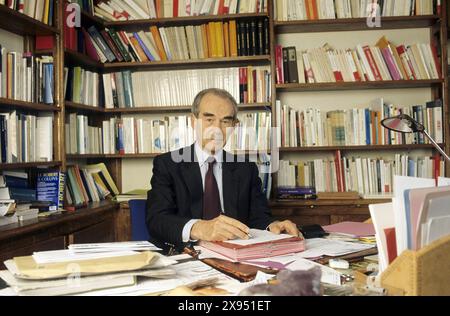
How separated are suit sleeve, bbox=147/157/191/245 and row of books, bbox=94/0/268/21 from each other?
162cm

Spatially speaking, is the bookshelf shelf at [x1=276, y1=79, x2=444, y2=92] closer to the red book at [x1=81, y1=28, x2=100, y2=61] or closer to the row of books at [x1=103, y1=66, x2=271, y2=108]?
the row of books at [x1=103, y1=66, x2=271, y2=108]

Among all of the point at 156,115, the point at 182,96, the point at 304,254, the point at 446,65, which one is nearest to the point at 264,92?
the point at 182,96

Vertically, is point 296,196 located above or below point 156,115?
below

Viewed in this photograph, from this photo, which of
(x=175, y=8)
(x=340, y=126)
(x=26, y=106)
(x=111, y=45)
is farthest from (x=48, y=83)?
(x=340, y=126)

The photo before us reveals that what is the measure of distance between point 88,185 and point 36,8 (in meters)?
1.23

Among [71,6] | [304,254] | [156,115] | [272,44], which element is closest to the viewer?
[304,254]

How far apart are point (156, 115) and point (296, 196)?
50.8 inches

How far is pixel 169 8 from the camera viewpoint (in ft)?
11.8

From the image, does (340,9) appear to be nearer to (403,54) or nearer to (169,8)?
(403,54)

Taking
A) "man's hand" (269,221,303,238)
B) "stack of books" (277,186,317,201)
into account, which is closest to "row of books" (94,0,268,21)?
"stack of books" (277,186,317,201)

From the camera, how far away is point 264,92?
352 cm

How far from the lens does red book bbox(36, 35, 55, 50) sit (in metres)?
3.01

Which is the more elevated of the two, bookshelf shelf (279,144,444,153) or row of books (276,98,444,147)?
row of books (276,98,444,147)

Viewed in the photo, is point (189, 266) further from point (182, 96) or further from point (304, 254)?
point (182, 96)
